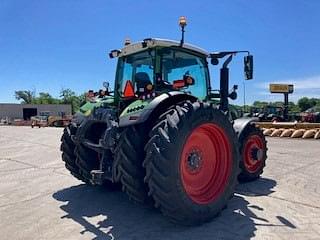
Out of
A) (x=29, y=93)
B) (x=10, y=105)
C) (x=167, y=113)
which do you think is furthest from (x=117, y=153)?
(x=29, y=93)

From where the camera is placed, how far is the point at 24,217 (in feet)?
14.7

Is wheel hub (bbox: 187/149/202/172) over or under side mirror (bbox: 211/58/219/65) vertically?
under

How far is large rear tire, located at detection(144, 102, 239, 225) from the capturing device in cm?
365

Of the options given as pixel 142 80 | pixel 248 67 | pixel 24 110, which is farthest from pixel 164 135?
pixel 24 110

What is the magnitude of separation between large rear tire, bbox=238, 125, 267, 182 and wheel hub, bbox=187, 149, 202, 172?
2.07m

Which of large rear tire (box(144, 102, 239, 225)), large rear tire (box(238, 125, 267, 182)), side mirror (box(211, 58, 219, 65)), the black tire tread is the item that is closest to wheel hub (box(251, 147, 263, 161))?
large rear tire (box(238, 125, 267, 182))

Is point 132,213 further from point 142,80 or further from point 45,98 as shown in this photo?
point 45,98

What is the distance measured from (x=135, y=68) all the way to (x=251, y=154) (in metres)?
2.80

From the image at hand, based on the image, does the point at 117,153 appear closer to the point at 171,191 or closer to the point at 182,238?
the point at 171,191

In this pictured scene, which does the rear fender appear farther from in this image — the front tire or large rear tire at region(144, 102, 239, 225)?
the front tire

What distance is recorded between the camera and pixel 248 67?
17.9 ft

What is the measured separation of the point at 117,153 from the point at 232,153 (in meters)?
1.58

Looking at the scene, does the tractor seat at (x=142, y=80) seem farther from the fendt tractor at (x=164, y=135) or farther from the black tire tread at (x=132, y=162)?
the black tire tread at (x=132, y=162)

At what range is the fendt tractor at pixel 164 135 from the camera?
3744 millimetres
